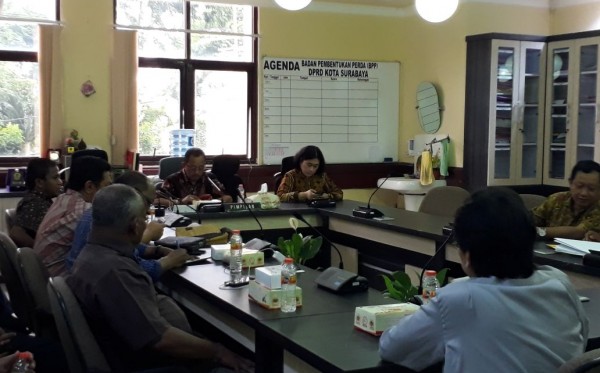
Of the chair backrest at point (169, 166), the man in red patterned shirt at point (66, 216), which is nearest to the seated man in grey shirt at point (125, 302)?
the man in red patterned shirt at point (66, 216)

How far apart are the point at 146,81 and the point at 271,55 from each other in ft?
4.12

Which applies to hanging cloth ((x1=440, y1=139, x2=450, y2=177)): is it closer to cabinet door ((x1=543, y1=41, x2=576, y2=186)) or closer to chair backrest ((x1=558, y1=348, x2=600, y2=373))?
cabinet door ((x1=543, y1=41, x2=576, y2=186))

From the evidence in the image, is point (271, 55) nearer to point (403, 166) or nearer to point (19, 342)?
point (403, 166)

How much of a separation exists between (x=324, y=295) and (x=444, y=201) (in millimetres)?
2305

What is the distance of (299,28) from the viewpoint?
715 cm

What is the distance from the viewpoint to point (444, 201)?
454 cm

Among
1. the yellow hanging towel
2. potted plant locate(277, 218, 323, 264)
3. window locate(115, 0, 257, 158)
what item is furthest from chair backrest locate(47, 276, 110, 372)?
the yellow hanging towel

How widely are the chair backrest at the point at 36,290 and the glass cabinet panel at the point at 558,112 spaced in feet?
17.5

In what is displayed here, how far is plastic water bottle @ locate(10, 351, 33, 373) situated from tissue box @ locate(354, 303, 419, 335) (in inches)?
38.7

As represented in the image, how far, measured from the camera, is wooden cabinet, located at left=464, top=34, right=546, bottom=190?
21.6ft

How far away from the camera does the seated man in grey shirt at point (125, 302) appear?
7.02 ft

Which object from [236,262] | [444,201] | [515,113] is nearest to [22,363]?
[236,262]

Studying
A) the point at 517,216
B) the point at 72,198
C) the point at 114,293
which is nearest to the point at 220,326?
the point at 114,293

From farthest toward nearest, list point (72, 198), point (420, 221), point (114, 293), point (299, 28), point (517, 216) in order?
point (299, 28) < point (420, 221) < point (72, 198) < point (114, 293) < point (517, 216)
